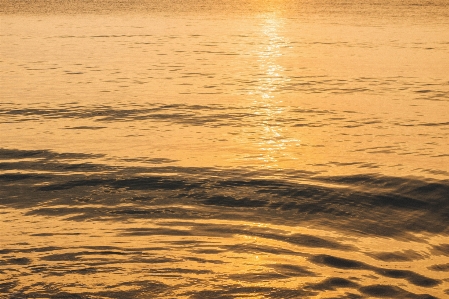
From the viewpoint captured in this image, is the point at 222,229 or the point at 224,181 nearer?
the point at 222,229

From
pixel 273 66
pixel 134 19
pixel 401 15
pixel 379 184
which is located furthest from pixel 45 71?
pixel 401 15

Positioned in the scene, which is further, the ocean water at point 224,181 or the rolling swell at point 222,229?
the ocean water at point 224,181

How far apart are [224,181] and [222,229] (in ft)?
7.27

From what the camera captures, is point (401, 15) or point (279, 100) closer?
point (279, 100)

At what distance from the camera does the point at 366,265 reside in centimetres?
727

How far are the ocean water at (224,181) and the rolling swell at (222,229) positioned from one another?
0.09 feet

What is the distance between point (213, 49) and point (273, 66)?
619 centimetres

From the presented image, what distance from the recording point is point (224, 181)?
415 inches

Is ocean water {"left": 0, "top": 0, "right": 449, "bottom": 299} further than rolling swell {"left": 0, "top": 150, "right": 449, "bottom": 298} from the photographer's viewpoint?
Yes

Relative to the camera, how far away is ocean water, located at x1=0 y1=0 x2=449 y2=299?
275 inches

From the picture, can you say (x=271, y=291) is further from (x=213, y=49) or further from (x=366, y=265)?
(x=213, y=49)

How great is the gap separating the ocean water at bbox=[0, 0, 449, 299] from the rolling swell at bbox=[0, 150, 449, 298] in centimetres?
3

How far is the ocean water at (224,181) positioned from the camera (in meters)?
6.97

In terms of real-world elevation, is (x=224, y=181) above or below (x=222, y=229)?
above
